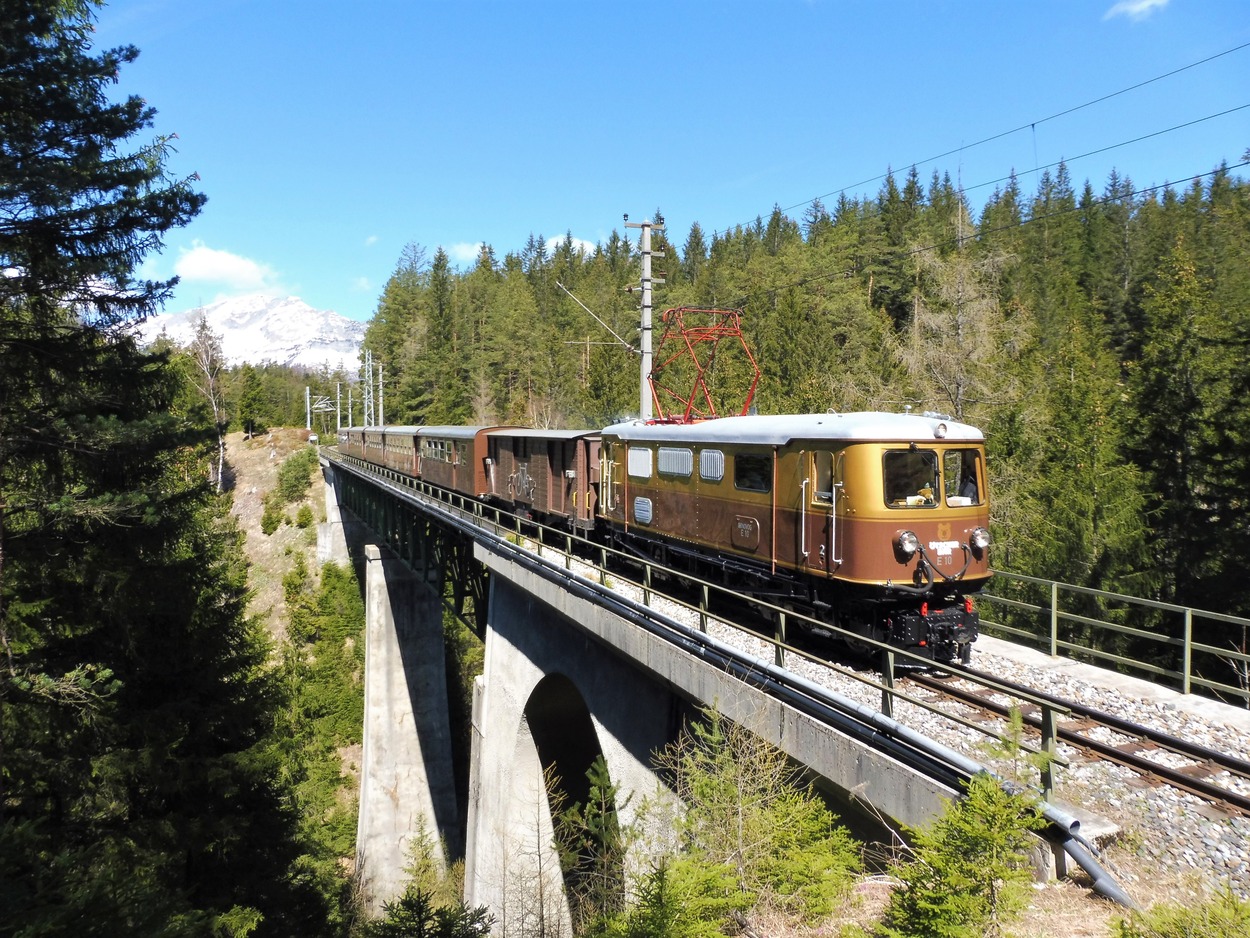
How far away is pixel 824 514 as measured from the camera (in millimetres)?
10055

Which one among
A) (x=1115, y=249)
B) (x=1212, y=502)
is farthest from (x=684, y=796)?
(x=1115, y=249)

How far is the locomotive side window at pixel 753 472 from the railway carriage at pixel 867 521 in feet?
0.08

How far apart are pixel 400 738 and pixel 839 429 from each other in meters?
25.3

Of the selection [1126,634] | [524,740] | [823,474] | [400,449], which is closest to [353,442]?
[400,449]

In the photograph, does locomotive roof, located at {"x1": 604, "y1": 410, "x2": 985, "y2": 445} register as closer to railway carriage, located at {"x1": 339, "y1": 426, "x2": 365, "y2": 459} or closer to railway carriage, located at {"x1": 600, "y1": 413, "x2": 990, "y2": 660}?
railway carriage, located at {"x1": 600, "y1": 413, "x2": 990, "y2": 660}

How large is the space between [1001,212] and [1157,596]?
64513 mm

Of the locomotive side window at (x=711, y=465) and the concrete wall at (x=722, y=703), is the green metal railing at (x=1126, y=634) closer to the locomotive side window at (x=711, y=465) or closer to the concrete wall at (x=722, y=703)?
the locomotive side window at (x=711, y=465)

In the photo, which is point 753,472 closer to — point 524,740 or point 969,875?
point 969,875

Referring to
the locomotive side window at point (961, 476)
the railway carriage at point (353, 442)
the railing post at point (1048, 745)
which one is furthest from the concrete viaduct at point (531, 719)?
the railway carriage at point (353, 442)

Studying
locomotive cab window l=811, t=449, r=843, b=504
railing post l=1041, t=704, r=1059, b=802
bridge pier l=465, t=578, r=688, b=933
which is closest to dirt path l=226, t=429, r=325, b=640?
bridge pier l=465, t=578, r=688, b=933

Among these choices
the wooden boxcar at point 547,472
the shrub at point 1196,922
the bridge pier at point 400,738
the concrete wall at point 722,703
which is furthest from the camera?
the bridge pier at point 400,738

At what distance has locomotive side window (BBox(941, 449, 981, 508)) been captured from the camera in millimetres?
10195

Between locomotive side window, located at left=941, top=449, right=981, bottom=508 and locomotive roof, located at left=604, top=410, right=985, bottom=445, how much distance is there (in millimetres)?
195

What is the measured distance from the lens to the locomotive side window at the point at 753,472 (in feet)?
36.7
